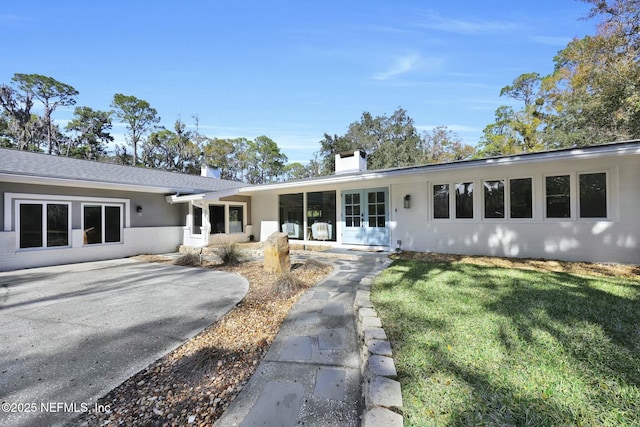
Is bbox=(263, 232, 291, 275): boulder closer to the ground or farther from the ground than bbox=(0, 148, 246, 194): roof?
closer to the ground

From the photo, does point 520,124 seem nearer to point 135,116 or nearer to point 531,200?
point 531,200

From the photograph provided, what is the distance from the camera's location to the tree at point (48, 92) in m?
25.1

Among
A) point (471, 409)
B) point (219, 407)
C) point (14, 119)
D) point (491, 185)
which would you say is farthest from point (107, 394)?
point (14, 119)

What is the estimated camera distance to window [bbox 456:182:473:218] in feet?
25.7

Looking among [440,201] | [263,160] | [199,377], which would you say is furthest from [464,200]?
[263,160]

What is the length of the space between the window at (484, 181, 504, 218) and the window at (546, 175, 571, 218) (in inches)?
38.4

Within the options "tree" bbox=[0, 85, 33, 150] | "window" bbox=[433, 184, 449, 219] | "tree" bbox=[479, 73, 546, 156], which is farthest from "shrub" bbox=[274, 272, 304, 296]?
"tree" bbox=[0, 85, 33, 150]

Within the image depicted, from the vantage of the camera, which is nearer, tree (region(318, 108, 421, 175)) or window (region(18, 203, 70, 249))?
window (region(18, 203, 70, 249))

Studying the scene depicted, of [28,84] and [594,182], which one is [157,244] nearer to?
[594,182]

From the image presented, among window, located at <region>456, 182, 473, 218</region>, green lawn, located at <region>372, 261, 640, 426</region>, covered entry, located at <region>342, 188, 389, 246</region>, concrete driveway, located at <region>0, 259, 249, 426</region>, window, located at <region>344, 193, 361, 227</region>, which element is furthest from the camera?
window, located at <region>344, 193, 361, 227</region>

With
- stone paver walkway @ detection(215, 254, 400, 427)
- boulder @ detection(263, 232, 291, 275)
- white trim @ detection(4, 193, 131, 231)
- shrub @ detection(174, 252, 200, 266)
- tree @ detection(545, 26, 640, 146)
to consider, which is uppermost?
tree @ detection(545, 26, 640, 146)

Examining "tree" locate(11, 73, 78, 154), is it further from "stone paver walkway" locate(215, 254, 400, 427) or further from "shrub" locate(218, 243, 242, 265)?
"stone paver walkway" locate(215, 254, 400, 427)

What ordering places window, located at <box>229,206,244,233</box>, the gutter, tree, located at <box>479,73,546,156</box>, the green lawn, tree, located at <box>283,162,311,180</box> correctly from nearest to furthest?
1. the green lawn
2. the gutter
3. window, located at <box>229,206,244,233</box>
4. tree, located at <box>479,73,546,156</box>
5. tree, located at <box>283,162,311,180</box>

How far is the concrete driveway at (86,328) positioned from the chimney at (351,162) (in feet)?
27.2
